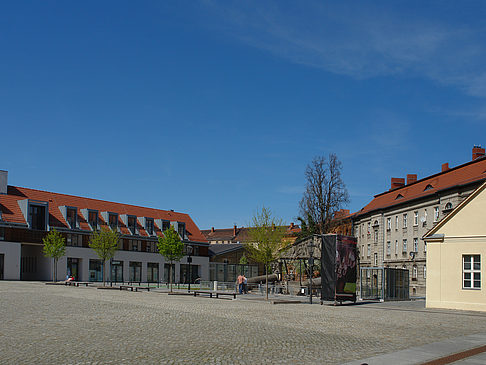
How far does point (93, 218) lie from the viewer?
68938 millimetres

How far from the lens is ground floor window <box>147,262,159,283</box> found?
73.7 metres

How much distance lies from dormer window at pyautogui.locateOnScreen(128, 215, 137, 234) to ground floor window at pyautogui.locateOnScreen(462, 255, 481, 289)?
52048 mm

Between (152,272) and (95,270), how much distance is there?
991 centimetres

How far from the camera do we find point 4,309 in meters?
19.1

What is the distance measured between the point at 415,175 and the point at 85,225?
4259cm

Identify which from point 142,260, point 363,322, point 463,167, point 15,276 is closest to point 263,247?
point 363,322

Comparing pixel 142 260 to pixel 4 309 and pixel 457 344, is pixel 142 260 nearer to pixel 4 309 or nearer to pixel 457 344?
pixel 4 309

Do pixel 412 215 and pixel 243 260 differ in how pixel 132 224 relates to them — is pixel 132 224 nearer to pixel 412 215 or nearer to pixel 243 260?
pixel 243 260

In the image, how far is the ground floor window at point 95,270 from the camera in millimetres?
65688

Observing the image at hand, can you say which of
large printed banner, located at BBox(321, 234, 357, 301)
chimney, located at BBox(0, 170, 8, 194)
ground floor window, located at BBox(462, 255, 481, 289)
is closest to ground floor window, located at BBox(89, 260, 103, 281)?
chimney, located at BBox(0, 170, 8, 194)

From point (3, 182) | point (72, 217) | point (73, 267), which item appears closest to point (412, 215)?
point (73, 267)

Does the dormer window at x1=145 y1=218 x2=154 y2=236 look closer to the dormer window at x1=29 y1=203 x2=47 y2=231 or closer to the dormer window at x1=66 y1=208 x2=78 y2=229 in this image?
the dormer window at x1=66 y1=208 x2=78 y2=229

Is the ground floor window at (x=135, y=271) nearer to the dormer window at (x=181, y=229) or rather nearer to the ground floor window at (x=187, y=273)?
the ground floor window at (x=187, y=273)

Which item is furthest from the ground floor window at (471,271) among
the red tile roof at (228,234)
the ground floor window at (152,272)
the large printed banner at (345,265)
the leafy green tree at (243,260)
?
the red tile roof at (228,234)
